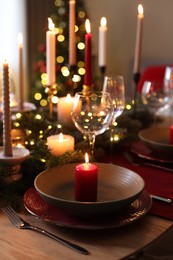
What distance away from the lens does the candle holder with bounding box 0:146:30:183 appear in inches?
42.9

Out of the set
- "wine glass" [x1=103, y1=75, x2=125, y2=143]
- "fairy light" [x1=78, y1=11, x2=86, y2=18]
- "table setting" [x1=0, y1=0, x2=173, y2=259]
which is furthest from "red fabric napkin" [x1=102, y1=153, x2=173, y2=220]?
"fairy light" [x1=78, y1=11, x2=86, y2=18]

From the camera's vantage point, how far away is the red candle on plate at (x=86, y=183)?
0.98 m

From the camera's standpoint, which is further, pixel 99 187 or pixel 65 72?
pixel 65 72

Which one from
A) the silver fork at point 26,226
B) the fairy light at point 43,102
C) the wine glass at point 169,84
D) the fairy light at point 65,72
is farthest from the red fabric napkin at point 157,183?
the fairy light at point 65,72

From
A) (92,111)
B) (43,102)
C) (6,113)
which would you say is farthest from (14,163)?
(43,102)

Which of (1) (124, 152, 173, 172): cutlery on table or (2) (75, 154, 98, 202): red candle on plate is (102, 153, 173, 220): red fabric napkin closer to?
(1) (124, 152, 173, 172): cutlery on table

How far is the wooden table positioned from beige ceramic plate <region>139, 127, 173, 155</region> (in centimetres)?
38

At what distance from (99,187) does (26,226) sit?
0.71 feet

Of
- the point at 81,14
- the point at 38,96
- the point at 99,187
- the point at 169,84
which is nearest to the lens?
the point at 99,187

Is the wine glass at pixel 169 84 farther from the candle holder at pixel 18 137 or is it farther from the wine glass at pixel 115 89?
the candle holder at pixel 18 137

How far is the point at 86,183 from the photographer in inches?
38.5

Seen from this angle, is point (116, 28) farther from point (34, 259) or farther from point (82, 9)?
point (34, 259)

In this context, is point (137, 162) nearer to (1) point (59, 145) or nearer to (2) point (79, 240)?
(1) point (59, 145)

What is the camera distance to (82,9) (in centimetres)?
399
